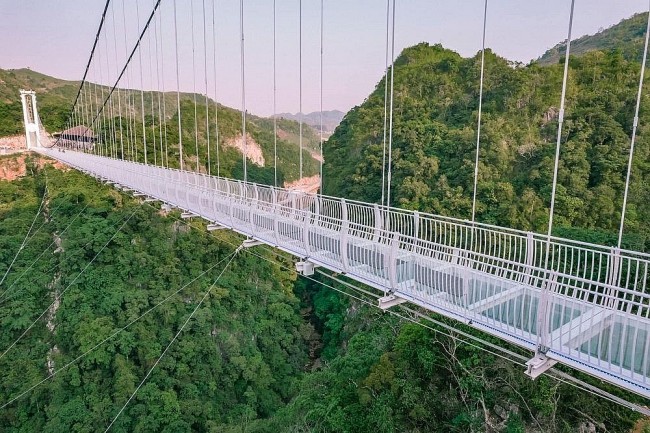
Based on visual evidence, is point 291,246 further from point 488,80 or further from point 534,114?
point 488,80

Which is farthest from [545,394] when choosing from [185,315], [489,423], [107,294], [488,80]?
[488,80]

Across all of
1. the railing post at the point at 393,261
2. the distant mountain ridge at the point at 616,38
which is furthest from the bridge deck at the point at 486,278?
the distant mountain ridge at the point at 616,38

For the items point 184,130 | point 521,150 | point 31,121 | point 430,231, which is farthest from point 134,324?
point 31,121

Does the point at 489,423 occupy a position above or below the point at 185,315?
above

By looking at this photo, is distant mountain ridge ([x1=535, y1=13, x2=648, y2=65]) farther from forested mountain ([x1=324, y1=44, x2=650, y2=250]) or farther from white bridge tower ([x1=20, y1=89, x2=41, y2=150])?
white bridge tower ([x1=20, y1=89, x2=41, y2=150])

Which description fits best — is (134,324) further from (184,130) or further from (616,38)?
(616,38)

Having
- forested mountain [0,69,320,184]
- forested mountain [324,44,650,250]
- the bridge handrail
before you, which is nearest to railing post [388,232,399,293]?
the bridge handrail
